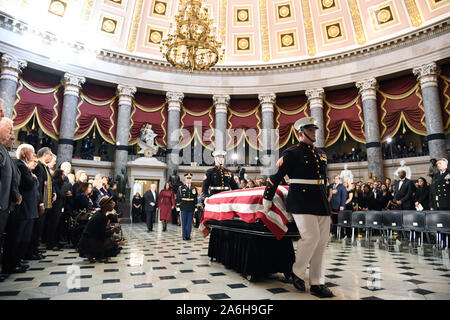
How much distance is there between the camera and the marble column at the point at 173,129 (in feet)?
55.6

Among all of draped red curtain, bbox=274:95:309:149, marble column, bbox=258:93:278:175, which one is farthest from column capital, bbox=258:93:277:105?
draped red curtain, bbox=274:95:309:149

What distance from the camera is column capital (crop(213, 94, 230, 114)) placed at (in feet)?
58.6

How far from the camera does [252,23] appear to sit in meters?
18.5

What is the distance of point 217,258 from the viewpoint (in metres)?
4.57

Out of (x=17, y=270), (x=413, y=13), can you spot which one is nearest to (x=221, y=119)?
(x=413, y=13)

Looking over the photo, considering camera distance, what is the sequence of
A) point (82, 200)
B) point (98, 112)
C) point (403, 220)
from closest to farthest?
point (82, 200) < point (403, 220) < point (98, 112)

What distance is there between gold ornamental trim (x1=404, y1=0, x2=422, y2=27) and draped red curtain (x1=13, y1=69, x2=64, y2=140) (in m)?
19.3

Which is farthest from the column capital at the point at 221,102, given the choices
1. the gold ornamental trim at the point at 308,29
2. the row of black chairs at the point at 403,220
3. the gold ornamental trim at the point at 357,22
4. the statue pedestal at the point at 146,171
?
the row of black chairs at the point at 403,220

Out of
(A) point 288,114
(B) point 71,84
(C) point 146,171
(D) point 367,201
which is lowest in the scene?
(D) point 367,201

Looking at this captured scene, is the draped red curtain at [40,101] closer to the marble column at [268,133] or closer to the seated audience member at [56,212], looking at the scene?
the seated audience member at [56,212]

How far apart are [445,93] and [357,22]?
6.28 m

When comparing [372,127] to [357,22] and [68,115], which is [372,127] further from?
[68,115]

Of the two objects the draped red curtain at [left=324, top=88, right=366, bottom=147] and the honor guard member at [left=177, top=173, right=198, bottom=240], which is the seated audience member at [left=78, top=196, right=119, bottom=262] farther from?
the draped red curtain at [left=324, top=88, right=366, bottom=147]

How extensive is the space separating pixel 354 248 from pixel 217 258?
349 cm
